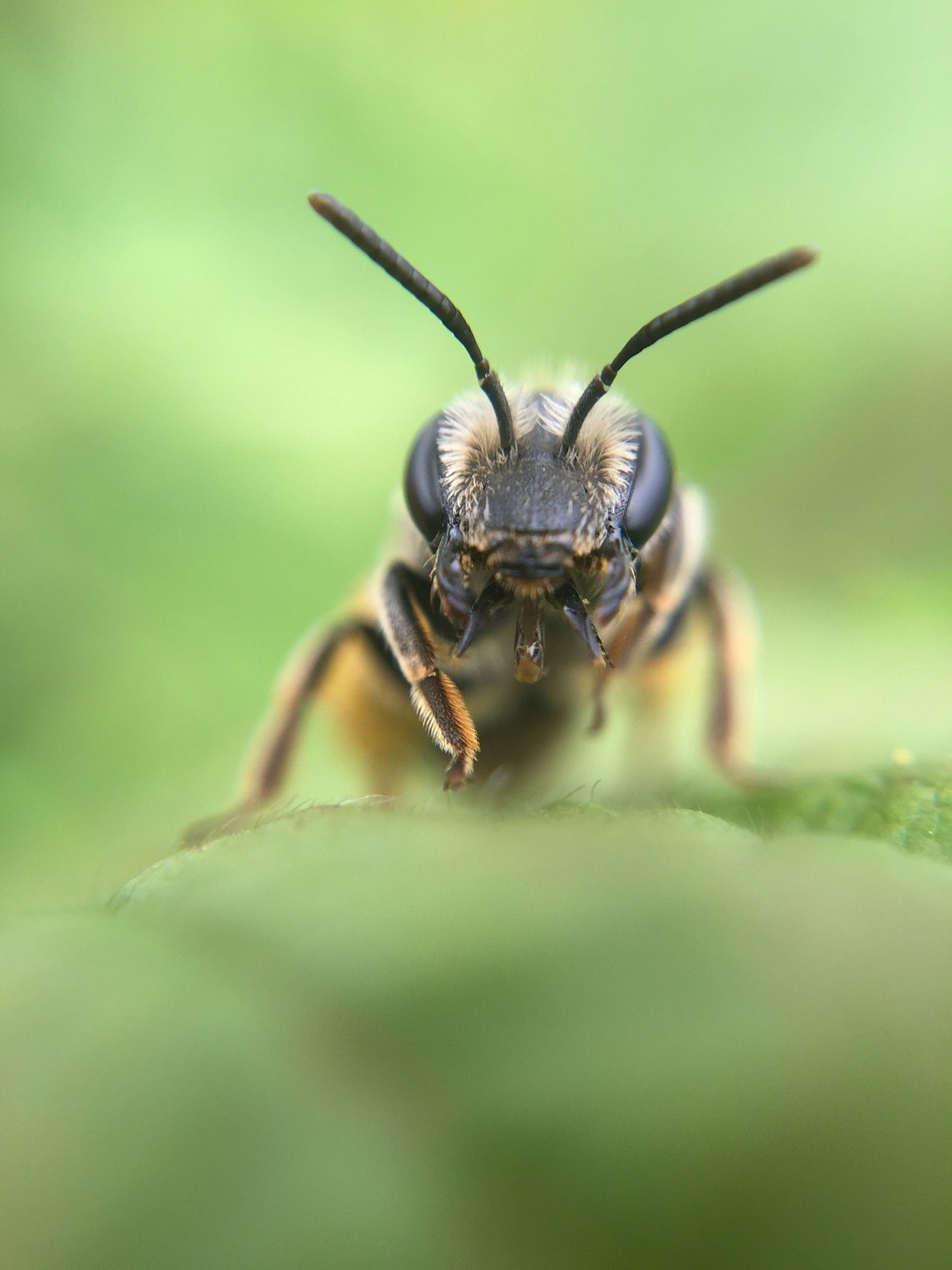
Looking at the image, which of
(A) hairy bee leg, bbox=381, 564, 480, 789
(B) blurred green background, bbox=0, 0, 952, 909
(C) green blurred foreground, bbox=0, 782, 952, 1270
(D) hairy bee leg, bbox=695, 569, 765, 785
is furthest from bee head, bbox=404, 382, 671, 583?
(C) green blurred foreground, bbox=0, 782, 952, 1270

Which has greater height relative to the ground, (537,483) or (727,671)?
(537,483)

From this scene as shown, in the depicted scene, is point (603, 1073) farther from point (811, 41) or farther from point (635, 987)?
point (811, 41)

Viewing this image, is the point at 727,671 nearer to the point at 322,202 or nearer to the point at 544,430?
the point at 544,430

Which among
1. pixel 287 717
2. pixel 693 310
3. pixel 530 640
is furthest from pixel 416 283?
pixel 287 717

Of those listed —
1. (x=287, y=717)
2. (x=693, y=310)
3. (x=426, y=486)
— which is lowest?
(x=287, y=717)

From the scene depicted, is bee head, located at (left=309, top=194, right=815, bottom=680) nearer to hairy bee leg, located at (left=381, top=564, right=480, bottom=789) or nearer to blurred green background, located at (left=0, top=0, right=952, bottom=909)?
hairy bee leg, located at (left=381, top=564, right=480, bottom=789)
